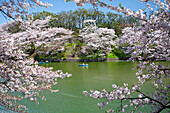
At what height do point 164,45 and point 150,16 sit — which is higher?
point 150,16

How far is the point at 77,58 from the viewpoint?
60.5 ft

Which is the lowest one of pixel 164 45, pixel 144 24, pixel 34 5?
pixel 164 45

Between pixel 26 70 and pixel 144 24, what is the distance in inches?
79.4

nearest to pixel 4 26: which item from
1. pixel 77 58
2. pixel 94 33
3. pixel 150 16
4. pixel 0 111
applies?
pixel 77 58

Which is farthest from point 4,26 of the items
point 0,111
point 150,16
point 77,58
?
point 150,16

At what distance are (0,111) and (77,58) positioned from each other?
15438mm

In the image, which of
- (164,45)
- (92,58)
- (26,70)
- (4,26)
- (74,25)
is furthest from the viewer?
(74,25)

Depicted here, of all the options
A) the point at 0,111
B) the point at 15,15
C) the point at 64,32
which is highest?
the point at 64,32

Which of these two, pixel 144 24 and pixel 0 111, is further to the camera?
pixel 0 111

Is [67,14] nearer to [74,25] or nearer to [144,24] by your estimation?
[74,25]

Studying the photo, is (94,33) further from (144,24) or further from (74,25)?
(144,24)

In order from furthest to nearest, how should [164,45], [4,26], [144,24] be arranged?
[4,26], [164,45], [144,24]

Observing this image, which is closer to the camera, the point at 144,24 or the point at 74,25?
the point at 144,24

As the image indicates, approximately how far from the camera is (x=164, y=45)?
7.52ft
